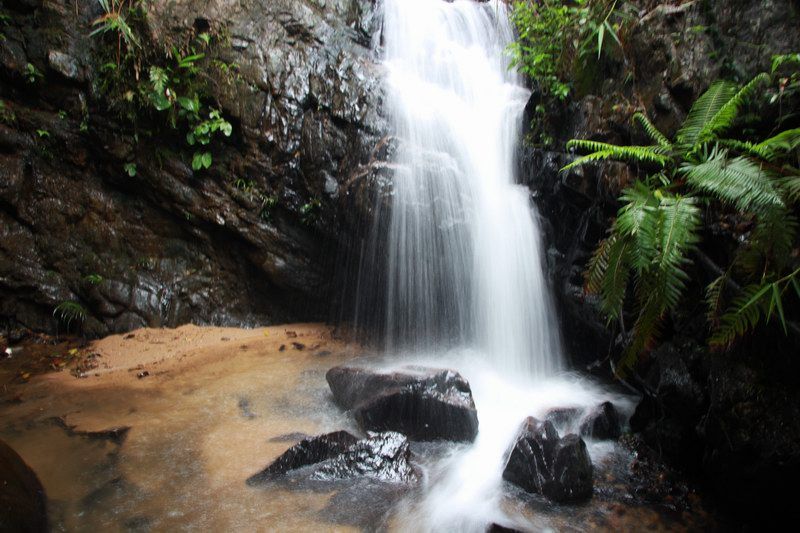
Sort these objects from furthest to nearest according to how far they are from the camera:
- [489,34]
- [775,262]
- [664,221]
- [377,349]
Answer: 1. [489,34]
2. [377,349]
3. [664,221]
4. [775,262]

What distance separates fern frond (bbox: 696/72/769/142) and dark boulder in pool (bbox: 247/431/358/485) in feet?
12.7

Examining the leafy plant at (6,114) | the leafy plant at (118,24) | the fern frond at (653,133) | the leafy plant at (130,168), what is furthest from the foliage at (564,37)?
the leafy plant at (6,114)

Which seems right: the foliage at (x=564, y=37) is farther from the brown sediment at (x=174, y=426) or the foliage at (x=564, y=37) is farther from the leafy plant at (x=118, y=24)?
the leafy plant at (x=118, y=24)

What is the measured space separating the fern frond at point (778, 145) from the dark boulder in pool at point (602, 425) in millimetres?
2541

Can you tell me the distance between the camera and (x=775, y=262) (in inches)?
107

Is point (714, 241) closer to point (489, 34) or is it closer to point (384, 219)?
point (384, 219)

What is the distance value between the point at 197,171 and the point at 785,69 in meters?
7.07

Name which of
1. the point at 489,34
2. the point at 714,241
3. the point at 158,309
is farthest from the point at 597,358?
the point at 489,34

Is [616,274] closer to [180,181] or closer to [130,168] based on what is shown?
[180,181]

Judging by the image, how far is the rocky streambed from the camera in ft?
9.91

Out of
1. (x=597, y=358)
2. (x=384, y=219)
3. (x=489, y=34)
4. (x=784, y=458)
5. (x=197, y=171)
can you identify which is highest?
(x=489, y=34)

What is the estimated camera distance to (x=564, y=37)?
19.0 feet

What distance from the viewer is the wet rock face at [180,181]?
5.96m

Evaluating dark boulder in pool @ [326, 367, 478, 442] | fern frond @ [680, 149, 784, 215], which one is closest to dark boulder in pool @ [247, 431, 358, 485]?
dark boulder in pool @ [326, 367, 478, 442]
